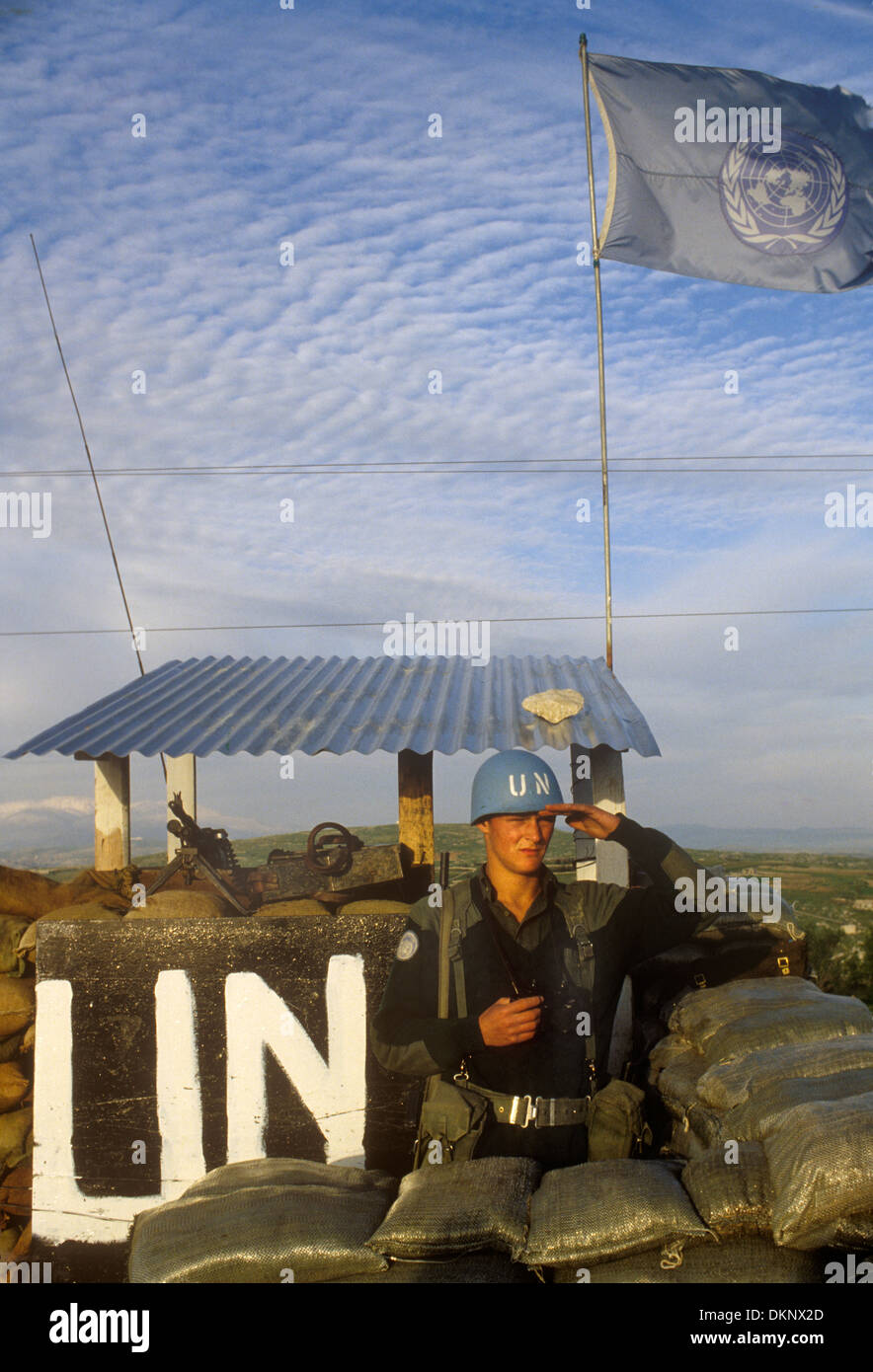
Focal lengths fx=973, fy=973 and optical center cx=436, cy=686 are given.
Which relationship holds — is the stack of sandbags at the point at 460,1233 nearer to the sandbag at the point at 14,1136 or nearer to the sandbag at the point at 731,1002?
the sandbag at the point at 731,1002

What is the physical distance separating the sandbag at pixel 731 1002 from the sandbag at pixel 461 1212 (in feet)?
6.60

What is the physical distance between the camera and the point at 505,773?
439 centimetres

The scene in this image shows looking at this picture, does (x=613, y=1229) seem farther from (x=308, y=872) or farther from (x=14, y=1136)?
(x=14, y=1136)

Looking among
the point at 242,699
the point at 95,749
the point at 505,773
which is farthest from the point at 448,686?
the point at 505,773

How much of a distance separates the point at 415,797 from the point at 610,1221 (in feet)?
16.4

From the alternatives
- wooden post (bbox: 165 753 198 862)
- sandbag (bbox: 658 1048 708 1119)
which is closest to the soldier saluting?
sandbag (bbox: 658 1048 708 1119)

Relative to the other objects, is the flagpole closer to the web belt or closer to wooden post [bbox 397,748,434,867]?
wooden post [bbox 397,748,434,867]

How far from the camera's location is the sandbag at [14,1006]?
6.51 meters

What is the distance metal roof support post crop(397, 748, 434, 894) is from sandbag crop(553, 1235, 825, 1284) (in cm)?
Result: 485

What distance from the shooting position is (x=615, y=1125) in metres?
3.85

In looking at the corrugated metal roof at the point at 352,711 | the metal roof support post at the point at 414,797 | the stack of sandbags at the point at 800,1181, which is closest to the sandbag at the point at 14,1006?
the corrugated metal roof at the point at 352,711

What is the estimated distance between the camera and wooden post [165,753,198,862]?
319 inches

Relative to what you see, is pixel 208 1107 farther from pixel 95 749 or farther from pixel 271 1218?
pixel 95 749

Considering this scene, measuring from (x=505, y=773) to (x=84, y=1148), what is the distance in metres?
2.91
